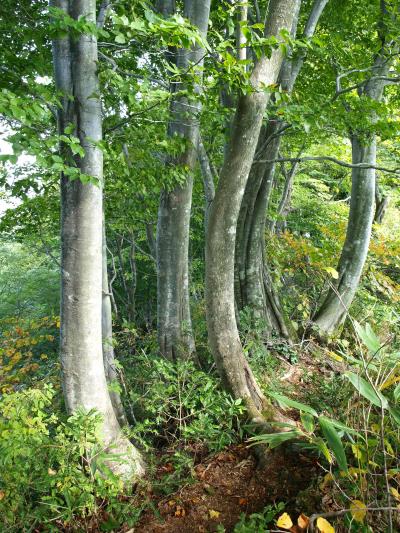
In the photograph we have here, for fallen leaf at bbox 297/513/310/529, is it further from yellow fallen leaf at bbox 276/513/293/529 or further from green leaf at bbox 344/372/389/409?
green leaf at bbox 344/372/389/409

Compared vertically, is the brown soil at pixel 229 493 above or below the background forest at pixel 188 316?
below

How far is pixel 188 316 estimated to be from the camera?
4.55m

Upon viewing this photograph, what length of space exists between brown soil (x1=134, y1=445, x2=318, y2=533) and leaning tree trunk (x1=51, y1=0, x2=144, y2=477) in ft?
1.92

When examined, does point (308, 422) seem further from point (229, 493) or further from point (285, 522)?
point (229, 493)

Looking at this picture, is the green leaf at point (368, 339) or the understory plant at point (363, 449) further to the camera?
the green leaf at point (368, 339)

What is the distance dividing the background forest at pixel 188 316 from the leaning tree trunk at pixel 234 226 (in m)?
0.02

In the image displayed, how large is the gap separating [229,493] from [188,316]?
212 centimetres

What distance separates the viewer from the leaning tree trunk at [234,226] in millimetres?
3139

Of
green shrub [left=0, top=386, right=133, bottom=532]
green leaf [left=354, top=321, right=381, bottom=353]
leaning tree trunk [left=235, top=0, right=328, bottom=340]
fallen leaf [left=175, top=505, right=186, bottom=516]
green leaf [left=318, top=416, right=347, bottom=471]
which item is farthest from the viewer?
leaning tree trunk [left=235, top=0, right=328, bottom=340]

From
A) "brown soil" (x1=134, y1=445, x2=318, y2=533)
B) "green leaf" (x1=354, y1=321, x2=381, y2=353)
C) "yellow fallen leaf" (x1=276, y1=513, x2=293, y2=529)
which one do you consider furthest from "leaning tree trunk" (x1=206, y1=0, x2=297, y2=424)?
"green leaf" (x1=354, y1=321, x2=381, y2=353)

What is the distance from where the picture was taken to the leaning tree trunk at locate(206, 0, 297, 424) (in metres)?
3.14

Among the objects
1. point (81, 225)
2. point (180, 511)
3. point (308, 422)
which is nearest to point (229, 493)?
point (180, 511)

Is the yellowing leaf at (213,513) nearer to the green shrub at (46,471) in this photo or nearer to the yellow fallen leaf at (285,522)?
the green shrub at (46,471)

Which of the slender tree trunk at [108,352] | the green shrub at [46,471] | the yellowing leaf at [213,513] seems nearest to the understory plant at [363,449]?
the yellowing leaf at [213,513]
